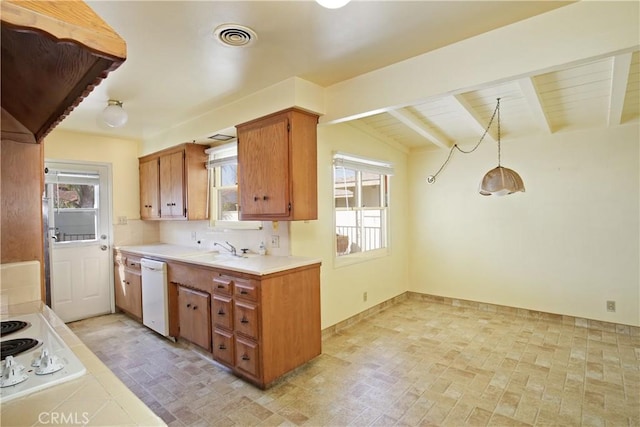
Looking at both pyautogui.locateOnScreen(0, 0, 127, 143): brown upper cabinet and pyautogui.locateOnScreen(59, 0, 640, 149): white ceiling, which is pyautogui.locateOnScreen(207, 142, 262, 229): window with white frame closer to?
pyautogui.locateOnScreen(59, 0, 640, 149): white ceiling

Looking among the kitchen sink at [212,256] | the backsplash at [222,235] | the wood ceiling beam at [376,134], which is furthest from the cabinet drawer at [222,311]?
the wood ceiling beam at [376,134]

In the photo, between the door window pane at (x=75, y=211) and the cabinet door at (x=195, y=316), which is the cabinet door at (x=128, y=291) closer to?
the door window pane at (x=75, y=211)

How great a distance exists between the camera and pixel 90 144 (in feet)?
14.3

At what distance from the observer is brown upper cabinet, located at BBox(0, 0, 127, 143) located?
2.01 ft

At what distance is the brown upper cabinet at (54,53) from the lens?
24.1 inches

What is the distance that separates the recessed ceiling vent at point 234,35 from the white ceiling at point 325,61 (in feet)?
0.14

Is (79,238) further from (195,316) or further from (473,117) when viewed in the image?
(473,117)

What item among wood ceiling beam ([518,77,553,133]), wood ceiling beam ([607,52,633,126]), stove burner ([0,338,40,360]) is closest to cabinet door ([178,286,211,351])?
stove burner ([0,338,40,360])

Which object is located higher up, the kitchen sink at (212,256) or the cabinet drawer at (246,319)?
the kitchen sink at (212,256)

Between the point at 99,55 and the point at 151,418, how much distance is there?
807 millimetres

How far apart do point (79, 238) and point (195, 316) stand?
239 centimetres

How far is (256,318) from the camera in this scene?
8.13 ft

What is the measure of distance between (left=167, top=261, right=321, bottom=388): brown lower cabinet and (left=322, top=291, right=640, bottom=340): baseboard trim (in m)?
0.77

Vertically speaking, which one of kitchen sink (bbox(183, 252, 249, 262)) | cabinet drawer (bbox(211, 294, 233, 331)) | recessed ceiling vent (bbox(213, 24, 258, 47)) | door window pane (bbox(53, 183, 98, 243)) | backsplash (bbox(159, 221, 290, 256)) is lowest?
cabinet drawer (bbox(211, 294, 233, 331))
